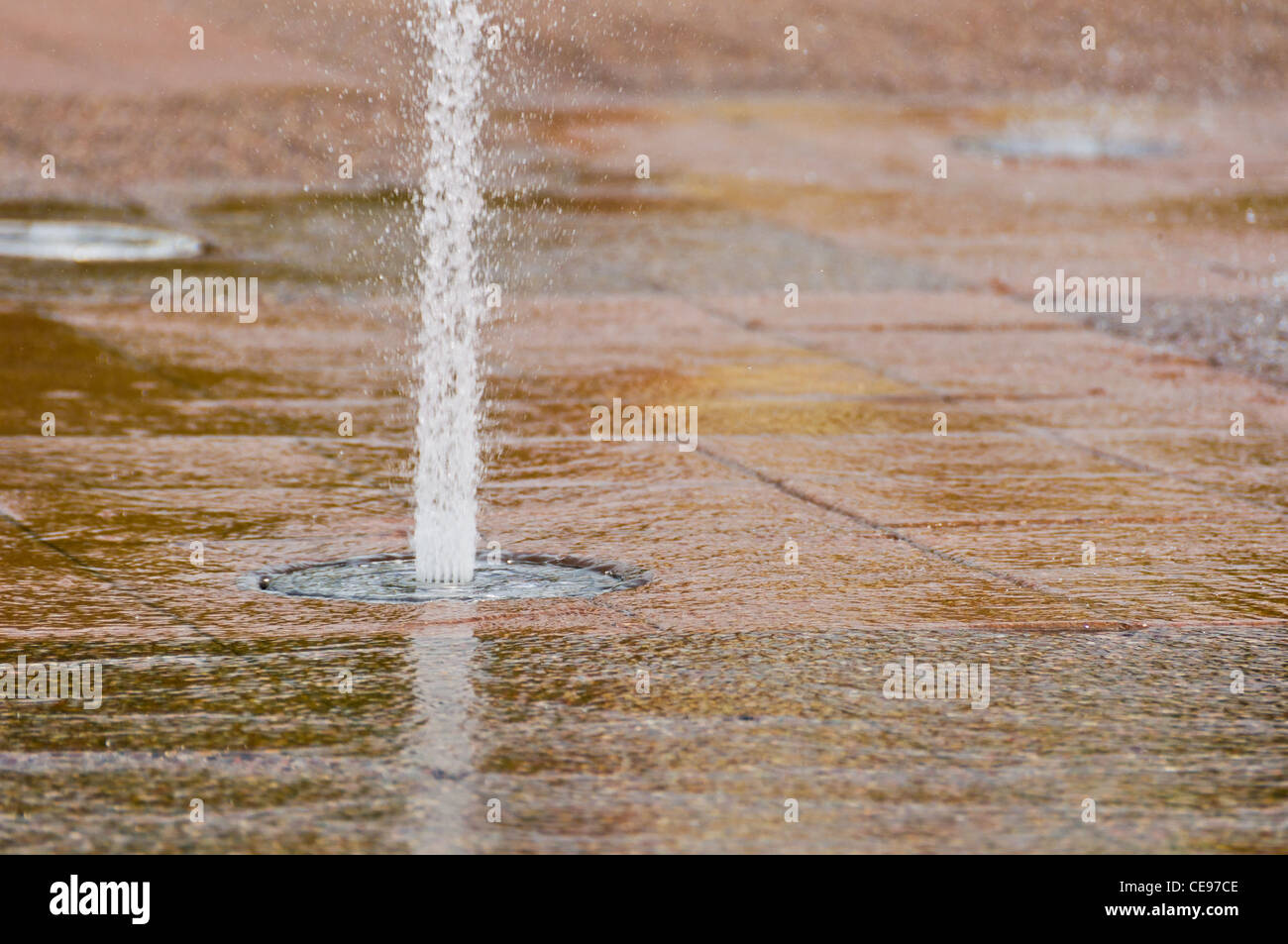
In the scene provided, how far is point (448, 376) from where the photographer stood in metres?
7.28

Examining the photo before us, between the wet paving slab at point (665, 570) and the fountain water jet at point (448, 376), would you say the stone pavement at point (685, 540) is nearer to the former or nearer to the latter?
the wet paving slab at point (665, 570)

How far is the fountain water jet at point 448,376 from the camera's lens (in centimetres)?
542

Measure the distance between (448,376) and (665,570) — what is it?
6.76 ft

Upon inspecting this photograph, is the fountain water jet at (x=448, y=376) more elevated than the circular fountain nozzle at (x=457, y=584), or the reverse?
the fountain water jet at (x=448, y=376)

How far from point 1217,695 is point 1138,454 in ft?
7.90

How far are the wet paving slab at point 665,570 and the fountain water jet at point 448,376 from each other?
144 millimetres

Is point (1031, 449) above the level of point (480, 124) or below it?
below

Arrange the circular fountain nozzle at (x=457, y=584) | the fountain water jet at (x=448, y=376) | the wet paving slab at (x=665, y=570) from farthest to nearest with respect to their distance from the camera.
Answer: the fountain water jet at (x=448, y=376), the circular fountain nozzle at (x=457, y=584), the wet paving slab at (x=665, y=570)

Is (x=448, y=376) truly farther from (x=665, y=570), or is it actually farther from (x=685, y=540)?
(x=665, y=570)

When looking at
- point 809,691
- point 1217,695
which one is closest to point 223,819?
point 809,691

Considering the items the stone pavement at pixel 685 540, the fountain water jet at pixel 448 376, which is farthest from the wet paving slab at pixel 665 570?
the fountain water jet at pixel 448 376

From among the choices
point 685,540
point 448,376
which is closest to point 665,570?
point 685,540

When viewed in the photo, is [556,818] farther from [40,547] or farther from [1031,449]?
[1031,449]

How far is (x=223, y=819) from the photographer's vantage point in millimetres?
3656
